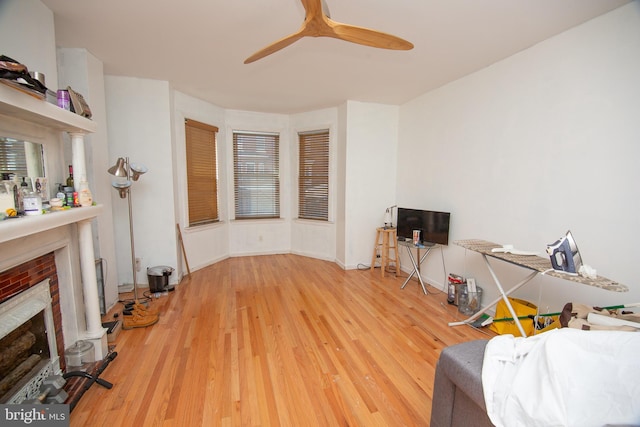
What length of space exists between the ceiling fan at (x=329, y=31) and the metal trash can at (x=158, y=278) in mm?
3034

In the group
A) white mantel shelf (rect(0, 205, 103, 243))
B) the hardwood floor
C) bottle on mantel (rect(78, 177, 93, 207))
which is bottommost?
the hardwood floor

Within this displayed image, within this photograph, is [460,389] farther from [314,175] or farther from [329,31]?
[314,175]

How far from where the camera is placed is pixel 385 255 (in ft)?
13.6

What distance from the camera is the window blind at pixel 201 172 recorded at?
4086mm

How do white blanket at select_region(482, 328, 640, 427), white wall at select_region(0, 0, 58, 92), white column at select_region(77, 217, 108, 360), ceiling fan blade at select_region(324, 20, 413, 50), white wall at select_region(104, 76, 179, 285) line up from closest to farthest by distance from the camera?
white blanket at select_region(482, 328, 640, 427), ceiling fan blade at select_region(324, 20, 413, 50), white wall at select_region(0, 0, 58, 92), white column at select_region(77, 217, 108, 360), white wall at select_region(104, 76, 179, 285)

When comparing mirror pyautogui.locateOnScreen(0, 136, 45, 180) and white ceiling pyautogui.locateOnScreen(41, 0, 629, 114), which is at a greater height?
white ceiling pyautogui.locateOnScreen(41, 0, 629, 114)

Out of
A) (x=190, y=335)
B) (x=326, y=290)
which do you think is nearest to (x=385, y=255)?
(x=326, y=290)

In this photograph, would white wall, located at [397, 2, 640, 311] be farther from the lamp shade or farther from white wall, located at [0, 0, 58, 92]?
white wall, located at [0, 0, 58, 92]

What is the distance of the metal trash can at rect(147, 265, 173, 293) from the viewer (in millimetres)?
3318

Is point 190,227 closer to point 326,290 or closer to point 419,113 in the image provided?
point 326,290

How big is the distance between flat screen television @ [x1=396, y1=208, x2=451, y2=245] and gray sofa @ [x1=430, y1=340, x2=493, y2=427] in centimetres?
219

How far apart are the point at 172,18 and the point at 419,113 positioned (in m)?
3.25

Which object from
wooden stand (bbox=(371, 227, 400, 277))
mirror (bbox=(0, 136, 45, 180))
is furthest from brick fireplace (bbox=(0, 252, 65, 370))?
wooden stand (bbox=(371, 227, 400, 277))

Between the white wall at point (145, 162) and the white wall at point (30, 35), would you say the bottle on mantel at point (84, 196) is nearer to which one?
the white wall at point (30, 35)
